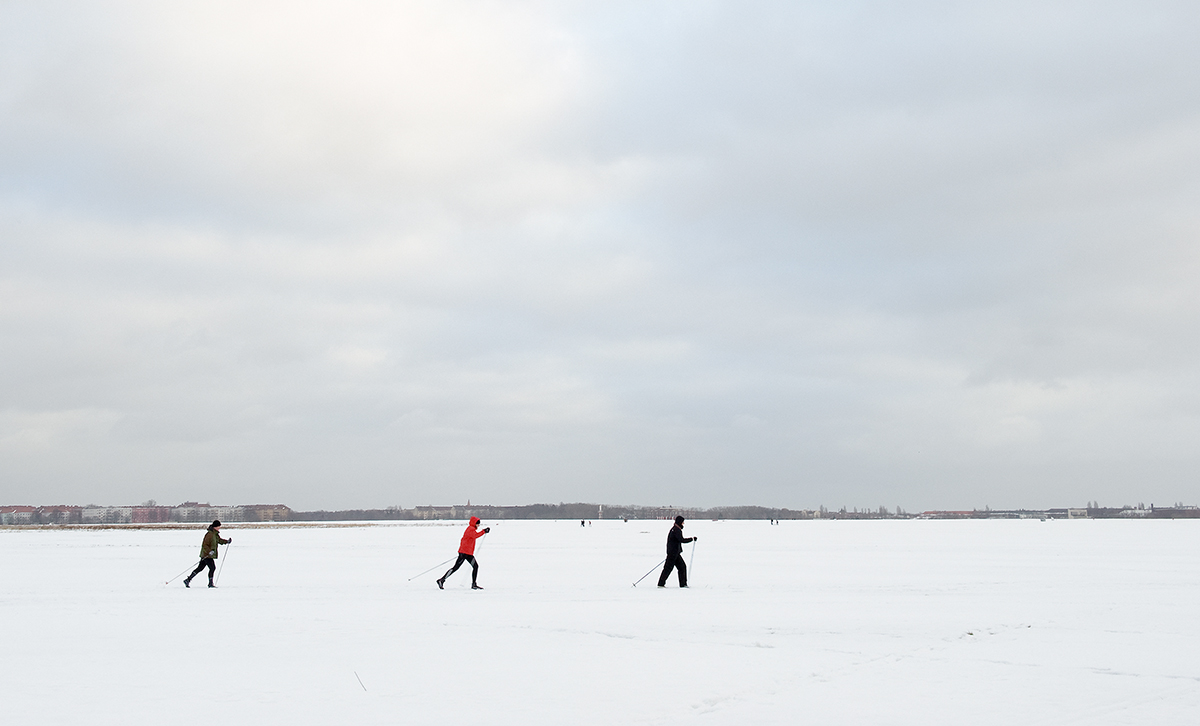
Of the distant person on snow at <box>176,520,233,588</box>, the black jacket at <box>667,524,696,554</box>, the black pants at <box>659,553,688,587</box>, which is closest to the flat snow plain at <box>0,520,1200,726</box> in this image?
the black pants at <box>659,553,688,587</box>

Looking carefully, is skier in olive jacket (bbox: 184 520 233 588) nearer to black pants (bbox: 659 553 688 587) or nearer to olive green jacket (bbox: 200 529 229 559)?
olive green jacket (bbox: 200 529 229 559)

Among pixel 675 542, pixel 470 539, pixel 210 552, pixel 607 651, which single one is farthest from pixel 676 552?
pixel 210 552

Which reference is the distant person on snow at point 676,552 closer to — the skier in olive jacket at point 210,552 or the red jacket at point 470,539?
the red jacket at point 470,539

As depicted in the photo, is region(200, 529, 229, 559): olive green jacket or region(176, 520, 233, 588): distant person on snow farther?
region(200, 529, 229, 559): olive green jacket

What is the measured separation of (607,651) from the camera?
411 inches

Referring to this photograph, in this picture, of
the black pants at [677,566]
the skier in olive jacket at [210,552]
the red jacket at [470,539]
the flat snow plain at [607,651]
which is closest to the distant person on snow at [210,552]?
the skier in olive jacket at [210,552]

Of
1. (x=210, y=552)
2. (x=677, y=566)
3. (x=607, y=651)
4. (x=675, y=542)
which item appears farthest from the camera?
(x=210, y=552)

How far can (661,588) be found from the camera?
18.4 m

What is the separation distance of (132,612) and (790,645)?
409 inches

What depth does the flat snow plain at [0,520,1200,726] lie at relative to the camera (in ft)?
24.6

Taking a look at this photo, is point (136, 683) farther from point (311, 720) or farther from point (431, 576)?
point (431, 576)

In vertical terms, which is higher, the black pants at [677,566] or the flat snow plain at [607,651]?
the black pants at [677,566]

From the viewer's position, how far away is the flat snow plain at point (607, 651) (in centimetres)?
750

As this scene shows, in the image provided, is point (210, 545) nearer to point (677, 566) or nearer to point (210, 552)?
point (210, 552)
